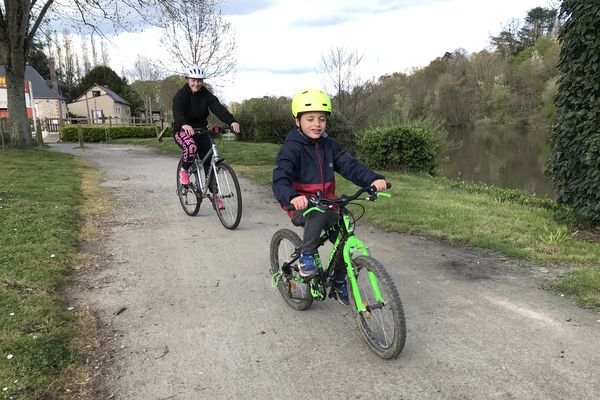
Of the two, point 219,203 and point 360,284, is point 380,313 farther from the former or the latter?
point 219,203

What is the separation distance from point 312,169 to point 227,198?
3210mm

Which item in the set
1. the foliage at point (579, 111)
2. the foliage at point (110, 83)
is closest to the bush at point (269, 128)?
the foliage at point (579, 111)

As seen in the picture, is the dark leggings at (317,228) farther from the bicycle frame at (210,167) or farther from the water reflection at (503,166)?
the water reflection at (503,166)

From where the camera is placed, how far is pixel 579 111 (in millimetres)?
5762

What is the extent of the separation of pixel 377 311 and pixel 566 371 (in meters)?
1.18

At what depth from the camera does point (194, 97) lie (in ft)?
22.3

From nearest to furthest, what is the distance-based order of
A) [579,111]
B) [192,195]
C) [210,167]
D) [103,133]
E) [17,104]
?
1. [579,111]
2. [210,167]
3. [192,195]
4. [17,104]
5. [103,133]

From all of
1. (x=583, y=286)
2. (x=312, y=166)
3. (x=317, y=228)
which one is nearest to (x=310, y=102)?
(x=312, y=166)

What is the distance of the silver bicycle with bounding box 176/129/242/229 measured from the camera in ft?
20.9

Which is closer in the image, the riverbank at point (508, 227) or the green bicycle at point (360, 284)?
the green bicycle at point (360, 284)

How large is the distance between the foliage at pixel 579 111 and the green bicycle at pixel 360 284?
150 inches

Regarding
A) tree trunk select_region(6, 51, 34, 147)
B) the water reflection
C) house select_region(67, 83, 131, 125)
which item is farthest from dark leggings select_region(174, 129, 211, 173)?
house select_region(67, 83, 131, 125)

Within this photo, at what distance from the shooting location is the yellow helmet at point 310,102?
3.40m

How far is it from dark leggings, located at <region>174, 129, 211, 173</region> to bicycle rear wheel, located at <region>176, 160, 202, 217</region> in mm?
231
